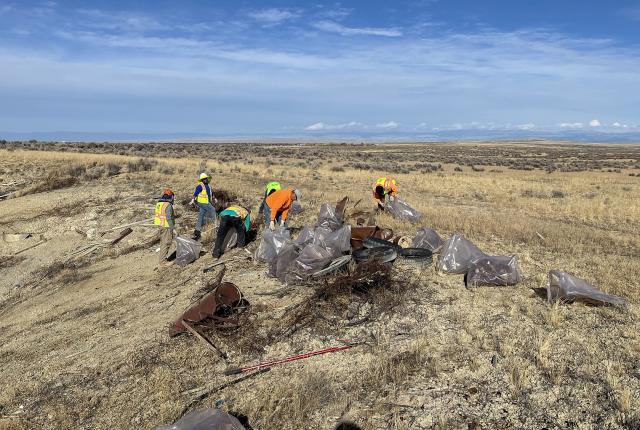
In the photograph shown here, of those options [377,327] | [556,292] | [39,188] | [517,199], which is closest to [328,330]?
[377,327]

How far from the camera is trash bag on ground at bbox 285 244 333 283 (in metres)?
6.59

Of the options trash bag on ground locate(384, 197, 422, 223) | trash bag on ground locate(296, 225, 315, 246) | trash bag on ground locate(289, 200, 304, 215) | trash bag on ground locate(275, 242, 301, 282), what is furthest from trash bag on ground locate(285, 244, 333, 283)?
trash bag on ground locate(289, 200, 304, 215)

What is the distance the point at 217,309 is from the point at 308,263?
1.46 metres

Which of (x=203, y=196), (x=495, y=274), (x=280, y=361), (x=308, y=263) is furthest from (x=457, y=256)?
(x=203, y=196)

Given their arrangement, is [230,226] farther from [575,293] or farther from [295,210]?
[575,293]

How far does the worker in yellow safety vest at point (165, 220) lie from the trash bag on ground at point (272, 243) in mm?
2123

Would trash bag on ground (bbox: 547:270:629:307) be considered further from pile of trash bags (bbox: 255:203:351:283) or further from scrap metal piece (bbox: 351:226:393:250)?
scrap metal piece (bbox: 351:226:393:250)

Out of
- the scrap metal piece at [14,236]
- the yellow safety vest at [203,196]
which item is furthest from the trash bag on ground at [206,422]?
the scrap metal piece at [14,236]

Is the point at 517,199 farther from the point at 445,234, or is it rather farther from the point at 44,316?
the point at 44,316

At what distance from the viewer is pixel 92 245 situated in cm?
1098

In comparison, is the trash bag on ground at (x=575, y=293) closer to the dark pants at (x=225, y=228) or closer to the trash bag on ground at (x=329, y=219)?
the trash bag on ground at (x=329, y=219)

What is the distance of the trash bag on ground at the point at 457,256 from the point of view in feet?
22.9

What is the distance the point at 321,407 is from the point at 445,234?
627cm

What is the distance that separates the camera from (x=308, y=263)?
21.7 ft
